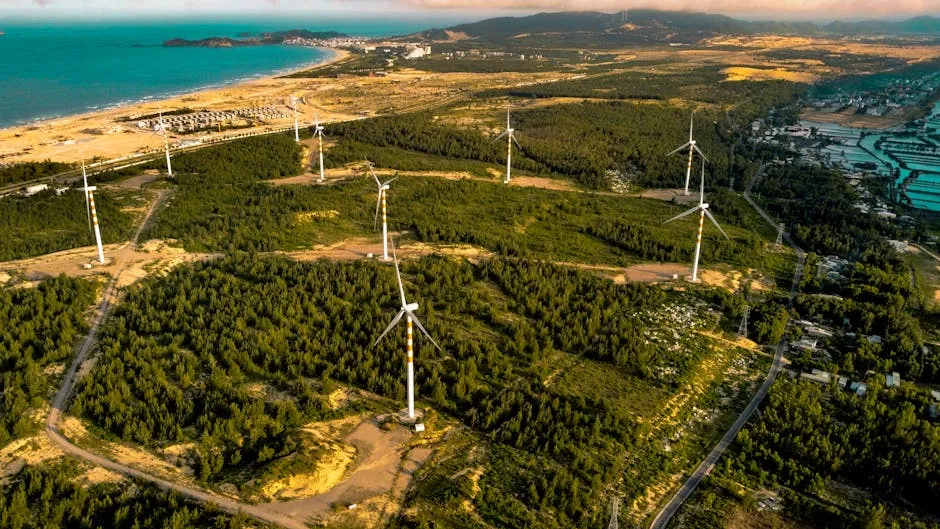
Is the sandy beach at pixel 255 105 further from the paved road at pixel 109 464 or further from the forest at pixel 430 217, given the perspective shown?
the paved road at pixel 109 464

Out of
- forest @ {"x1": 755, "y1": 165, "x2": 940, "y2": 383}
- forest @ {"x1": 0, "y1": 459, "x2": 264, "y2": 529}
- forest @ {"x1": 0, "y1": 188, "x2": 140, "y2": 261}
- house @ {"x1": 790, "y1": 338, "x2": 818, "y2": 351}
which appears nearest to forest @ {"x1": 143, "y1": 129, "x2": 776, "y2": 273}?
forest @ {"x1": 0, "y1": 188, "x2": 140, "y2": 261}

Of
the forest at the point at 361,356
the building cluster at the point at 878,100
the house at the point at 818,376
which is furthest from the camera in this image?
the building cluster at the point at 878,100

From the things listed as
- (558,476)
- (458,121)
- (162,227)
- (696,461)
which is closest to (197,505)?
(558,476)

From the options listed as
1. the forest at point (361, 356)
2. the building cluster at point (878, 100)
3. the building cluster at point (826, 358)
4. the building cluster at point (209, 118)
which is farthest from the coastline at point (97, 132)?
the building cluster at point (878, 100)

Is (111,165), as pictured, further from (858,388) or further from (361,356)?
(858,388)

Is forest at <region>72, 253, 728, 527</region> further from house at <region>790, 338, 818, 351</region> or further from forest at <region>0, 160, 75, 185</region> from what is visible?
forest at <region>0, 160, 75, 185</region>

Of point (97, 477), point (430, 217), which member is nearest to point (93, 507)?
point (97, 477)

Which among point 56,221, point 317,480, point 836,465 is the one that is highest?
point 56,221

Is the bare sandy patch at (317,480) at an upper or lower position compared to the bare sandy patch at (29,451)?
lower
